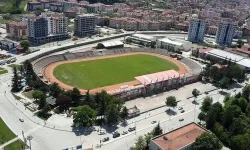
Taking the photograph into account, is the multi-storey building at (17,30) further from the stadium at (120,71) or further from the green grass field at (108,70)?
the green grass field at (108,70)

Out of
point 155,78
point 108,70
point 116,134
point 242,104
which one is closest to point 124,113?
point 116,134

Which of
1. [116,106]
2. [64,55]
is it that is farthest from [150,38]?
[116,106]

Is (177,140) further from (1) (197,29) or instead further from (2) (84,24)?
(2) (84,24)

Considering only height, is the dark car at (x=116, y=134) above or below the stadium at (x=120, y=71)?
below

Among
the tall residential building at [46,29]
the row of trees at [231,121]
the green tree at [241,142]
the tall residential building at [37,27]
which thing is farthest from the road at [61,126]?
the tall residential building at [46,29]

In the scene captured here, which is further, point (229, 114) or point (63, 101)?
point (63, 101)

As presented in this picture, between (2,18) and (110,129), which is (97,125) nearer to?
(110,129)
